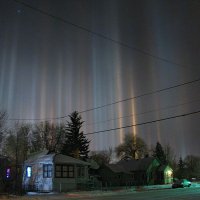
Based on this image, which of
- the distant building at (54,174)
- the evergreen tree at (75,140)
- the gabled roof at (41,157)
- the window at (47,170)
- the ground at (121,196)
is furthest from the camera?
the evergreen tree at (75,140)

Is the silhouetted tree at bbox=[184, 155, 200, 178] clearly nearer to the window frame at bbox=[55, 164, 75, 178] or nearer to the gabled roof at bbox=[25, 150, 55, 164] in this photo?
the window frame at bbox=[55, 164, 75, 178]

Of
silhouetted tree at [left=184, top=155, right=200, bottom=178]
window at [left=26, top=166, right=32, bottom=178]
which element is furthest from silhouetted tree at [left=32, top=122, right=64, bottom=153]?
silhouetted tree at [left=184, top=155, right=200, bottom=178]

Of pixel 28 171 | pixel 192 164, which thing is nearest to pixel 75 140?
pixel 28 171

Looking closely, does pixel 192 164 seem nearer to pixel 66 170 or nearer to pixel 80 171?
pixel 80 171

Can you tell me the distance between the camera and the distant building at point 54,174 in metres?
47.7

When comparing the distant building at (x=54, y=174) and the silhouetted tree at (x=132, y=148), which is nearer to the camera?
the distant building at (x=54, y=174)

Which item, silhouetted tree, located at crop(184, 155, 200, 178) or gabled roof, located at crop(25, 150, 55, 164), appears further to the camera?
silhouetted tree, located at crop(184, 155, 200, 178)

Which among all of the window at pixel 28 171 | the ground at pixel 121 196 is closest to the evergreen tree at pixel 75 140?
the window at pixel 28 171

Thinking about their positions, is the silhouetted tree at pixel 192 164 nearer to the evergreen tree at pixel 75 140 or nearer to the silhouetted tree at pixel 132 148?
the silhouetted tree at pixel 132 148

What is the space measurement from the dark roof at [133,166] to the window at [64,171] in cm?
3161

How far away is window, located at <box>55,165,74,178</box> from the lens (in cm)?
4828

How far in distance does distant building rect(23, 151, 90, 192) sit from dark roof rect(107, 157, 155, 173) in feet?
100

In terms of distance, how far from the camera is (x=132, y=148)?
401 ft

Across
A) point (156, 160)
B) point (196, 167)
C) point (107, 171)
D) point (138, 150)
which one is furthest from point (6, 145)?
point (196, 167)
